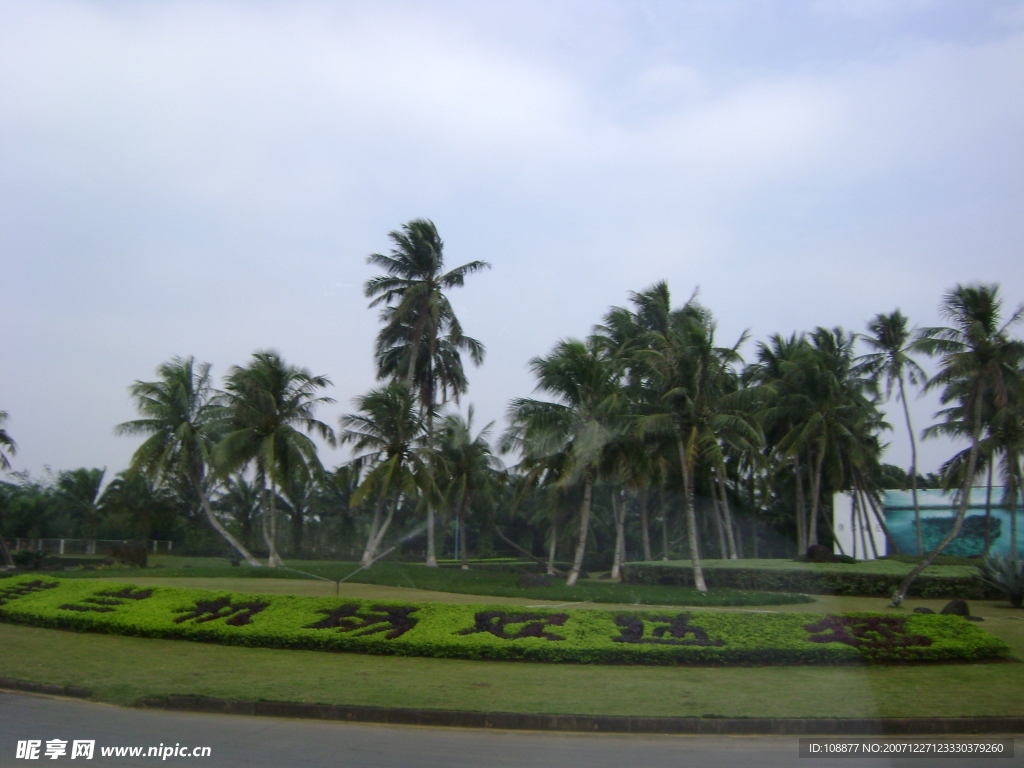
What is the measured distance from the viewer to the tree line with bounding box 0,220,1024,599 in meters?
22.4

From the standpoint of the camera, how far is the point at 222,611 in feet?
46.4

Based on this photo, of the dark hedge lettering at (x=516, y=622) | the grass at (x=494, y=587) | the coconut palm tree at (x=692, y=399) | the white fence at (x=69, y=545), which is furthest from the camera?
the white fence at (x=69, y=545)

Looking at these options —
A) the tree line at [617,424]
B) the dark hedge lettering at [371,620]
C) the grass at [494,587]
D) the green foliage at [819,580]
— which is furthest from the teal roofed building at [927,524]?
the dark hedge lettering at [371,620]

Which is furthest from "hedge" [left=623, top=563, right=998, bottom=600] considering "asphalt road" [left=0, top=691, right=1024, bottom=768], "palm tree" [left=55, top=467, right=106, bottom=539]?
"palm tree" [left=55, top=467, right=106, bottom=539]

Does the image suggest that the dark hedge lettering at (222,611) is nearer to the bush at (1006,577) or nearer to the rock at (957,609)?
the rock at (957,609)

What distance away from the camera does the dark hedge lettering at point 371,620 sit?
12.9 metres

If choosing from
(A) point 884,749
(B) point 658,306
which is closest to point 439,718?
(A) point 884,749

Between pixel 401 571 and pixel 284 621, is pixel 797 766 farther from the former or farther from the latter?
pixel 401 571

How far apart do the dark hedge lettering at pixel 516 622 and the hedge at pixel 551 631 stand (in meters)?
0.02

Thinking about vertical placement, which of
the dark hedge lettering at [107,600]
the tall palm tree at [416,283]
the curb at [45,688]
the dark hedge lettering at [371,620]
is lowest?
the curb at [45,688]

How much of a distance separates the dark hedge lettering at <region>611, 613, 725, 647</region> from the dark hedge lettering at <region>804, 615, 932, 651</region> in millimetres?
1557

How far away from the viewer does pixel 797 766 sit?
7.01 meters

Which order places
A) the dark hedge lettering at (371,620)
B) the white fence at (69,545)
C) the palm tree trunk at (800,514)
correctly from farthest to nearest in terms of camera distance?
the white fence at (69,545) < the palm tree trunk at (800,514) < the dark hedge lettering at (371,620)

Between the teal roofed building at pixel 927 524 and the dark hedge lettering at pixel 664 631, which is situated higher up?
the teal roofed building at pixel 927 524
